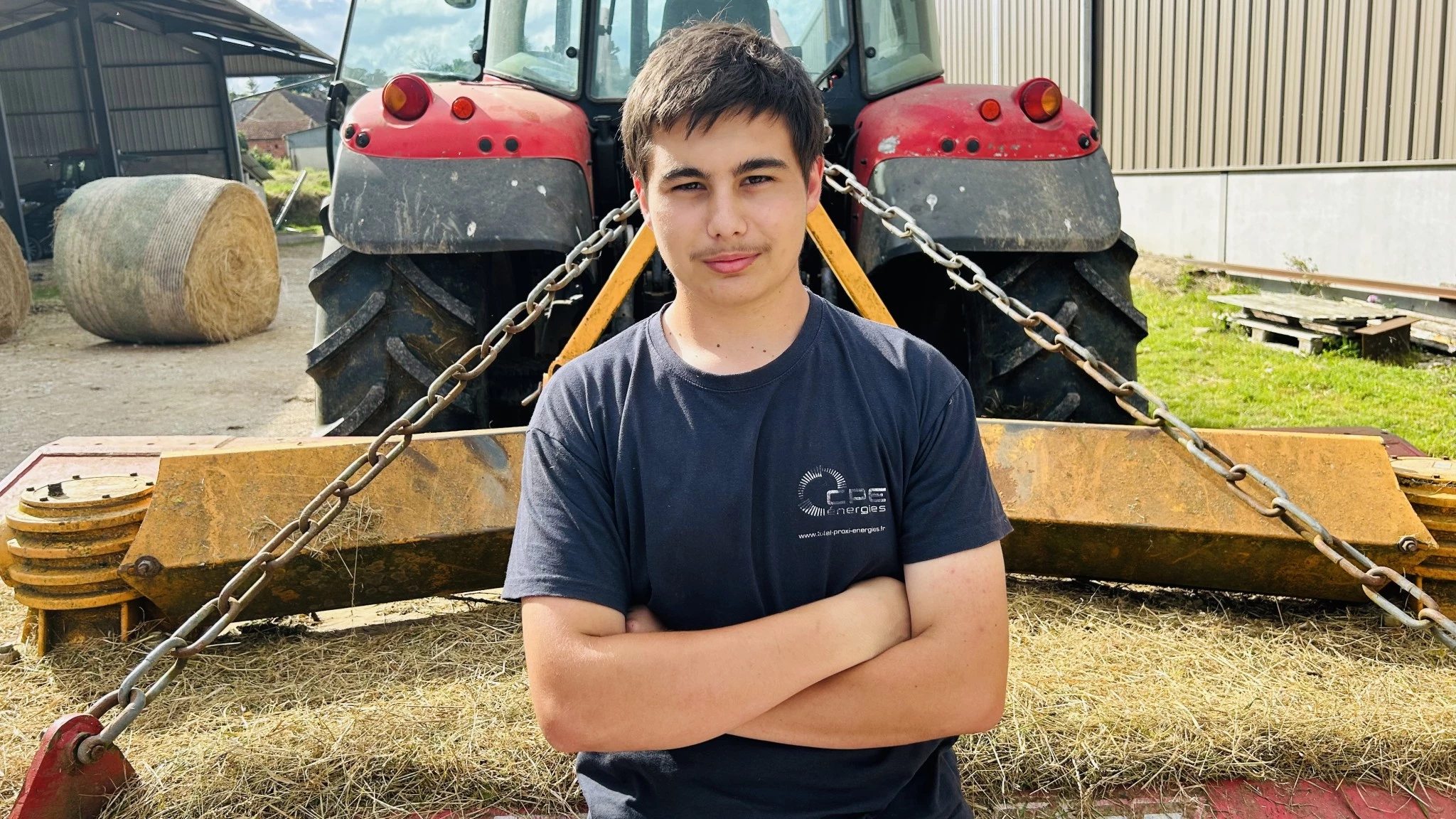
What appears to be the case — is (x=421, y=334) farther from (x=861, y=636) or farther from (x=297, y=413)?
(x=297, y=413)

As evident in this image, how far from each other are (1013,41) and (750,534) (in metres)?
13.2

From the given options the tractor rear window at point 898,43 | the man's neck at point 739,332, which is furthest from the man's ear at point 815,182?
the tractor rear window at point 898,43

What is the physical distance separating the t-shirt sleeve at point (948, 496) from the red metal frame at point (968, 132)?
185cm

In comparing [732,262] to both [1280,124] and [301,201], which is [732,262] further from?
[301,201]

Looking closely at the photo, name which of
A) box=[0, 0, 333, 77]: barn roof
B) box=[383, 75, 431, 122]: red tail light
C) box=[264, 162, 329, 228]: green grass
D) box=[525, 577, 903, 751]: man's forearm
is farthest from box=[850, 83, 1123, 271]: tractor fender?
box=[264, 162, 329, 228]: green grass

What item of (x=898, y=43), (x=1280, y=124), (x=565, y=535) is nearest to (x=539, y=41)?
(x=898, y=43)

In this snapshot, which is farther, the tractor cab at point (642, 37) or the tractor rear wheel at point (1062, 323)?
the tractor cab at point (642, 37)

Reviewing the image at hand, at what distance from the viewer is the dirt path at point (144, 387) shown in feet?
19.4

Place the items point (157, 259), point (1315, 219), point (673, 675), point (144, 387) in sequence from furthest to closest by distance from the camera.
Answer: point (1315, 219) → point (157, 259) → point (144, 387) → point (673, 675)

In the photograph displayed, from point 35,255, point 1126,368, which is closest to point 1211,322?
point 1126,368

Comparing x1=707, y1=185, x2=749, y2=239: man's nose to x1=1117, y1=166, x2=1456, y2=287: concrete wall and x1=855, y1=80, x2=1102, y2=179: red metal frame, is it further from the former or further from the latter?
x1=1117, y1=166, x2=1456, y2=287: concrete wall

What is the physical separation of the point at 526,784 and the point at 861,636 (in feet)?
2.84

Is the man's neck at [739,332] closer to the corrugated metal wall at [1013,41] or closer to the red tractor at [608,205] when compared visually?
the red tractor at [608,205]

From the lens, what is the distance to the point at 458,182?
2.96 meters
